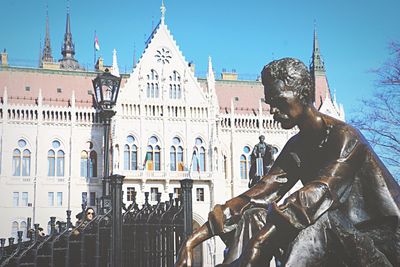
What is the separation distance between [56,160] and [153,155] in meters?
7.31

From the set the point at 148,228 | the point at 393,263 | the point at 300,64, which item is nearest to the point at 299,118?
the point at 300,64

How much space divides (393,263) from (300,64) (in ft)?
3.36

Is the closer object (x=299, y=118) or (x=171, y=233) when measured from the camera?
(x=299, y=118)

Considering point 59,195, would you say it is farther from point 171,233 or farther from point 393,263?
point 393,263

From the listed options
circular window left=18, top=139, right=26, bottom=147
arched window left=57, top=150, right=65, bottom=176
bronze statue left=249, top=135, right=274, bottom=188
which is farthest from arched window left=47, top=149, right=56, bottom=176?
bronze statue left=249, top=135, right=274, bottom=188

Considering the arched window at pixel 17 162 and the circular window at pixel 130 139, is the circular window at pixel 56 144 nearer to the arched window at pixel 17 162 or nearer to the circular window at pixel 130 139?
the arched window at pixel 17 162

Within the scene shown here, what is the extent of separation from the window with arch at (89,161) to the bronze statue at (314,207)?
140ft

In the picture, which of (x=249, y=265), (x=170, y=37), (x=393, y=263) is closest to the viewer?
(x=249, y=265)

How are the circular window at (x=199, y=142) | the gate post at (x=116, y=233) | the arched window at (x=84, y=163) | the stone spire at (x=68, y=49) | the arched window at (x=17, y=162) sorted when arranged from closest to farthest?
1. the gate post at (x=116, y=233)
2. the arched window at (x=17, y=162)
3. the arched window at (x=84, y=163)
4. the circular window at (x=199, y=142)
5. the stone spire at (x=68, y=49)

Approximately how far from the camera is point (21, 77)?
4884 centimetres

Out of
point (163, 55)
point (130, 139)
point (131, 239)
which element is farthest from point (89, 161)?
point (131, 239)

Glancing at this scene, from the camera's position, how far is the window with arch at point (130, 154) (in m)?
43.4

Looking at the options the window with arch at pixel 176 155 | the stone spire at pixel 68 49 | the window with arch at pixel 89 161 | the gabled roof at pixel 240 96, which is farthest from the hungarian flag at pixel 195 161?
the stone spire at pixel 68 49

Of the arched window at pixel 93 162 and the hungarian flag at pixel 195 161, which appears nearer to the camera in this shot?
the hungarian flag at pixel 195 161
